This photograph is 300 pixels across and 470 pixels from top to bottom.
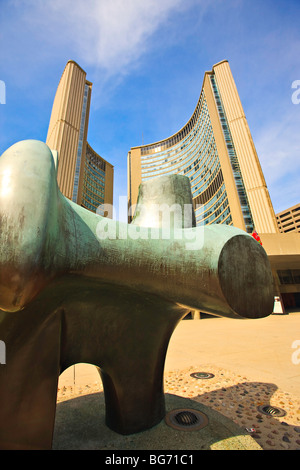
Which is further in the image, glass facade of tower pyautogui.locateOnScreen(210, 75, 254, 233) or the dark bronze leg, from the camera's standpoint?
glass facade of tower pyautogui.locateOnScreen(210, 75, 254, 233)

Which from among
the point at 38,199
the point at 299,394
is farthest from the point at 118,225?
the point at 299,394

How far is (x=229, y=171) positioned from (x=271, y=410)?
1339 inches

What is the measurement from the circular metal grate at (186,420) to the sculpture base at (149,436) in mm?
49

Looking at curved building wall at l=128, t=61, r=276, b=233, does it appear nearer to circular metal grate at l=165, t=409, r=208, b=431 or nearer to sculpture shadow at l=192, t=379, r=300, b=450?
sculpture shadow at l=192, t=379, r=300, b=450

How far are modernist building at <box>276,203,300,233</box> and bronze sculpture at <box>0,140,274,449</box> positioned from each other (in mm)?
87903

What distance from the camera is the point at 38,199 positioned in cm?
149

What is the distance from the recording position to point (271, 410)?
11.7 ft

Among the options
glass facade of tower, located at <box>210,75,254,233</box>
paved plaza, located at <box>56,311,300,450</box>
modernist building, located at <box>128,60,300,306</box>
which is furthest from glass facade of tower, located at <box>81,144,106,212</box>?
paved plaza, located at <box>56,311,300,450</box>

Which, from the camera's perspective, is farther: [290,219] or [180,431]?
[290,219]

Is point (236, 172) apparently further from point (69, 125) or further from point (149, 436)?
point (149, 436)

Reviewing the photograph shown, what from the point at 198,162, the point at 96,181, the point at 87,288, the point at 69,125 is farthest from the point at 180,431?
the point at 96,181

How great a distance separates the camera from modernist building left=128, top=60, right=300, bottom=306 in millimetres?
25444
